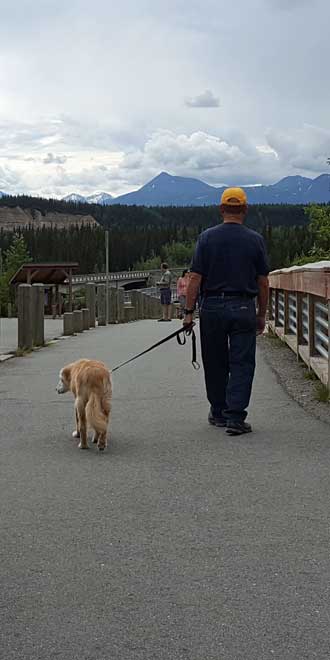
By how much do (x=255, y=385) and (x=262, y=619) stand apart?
768cm

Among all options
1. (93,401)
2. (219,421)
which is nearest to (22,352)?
(219,421)

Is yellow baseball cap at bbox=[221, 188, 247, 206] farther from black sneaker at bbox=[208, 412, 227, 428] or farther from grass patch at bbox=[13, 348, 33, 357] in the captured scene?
grass patch at bbox=[13, 348, 33, 357]

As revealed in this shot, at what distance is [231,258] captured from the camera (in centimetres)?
819

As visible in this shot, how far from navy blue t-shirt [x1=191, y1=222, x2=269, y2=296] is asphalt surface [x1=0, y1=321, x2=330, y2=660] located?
4.02 ft

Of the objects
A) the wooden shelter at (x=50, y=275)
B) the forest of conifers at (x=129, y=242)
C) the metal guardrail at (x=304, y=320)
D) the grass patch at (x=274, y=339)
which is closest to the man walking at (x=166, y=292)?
the wooden shelter at (x=50, y=275)

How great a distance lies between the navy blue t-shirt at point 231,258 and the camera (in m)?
8.20

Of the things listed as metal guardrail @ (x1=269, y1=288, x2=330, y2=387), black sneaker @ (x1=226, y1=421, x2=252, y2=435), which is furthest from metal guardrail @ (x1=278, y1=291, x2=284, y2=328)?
black sneaker @ (x1=226, y1=421, x2=252, y2=435)

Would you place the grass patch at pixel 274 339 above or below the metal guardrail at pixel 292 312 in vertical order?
below

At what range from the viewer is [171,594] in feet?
13.4

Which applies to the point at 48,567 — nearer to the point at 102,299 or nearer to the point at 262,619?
the point at 262,619

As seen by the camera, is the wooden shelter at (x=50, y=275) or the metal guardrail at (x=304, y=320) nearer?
the metal guardrail at (x=304, y=320)

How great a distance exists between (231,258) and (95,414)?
6.05 ft

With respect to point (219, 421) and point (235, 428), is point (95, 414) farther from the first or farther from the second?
point (219, 421)

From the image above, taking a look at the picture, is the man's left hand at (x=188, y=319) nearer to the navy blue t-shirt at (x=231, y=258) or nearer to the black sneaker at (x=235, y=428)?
the navy blue t-shirt at (x=231, y=258)
